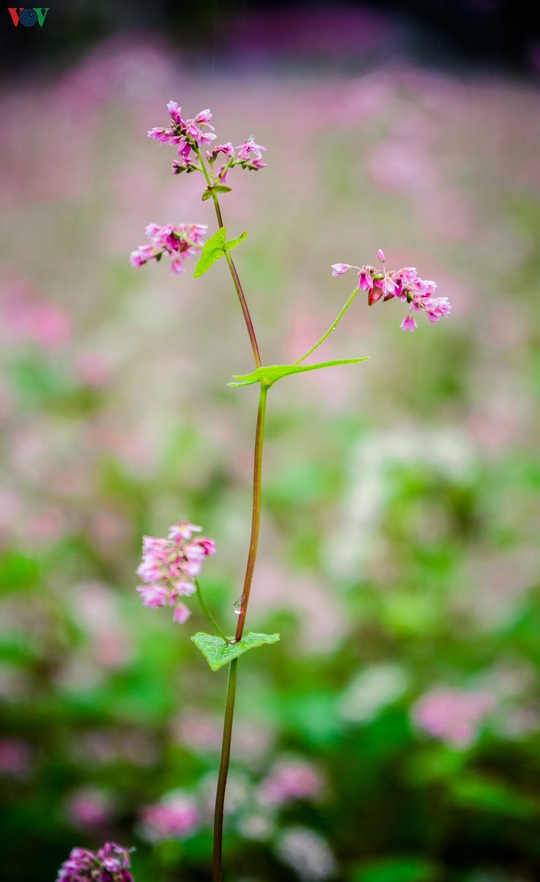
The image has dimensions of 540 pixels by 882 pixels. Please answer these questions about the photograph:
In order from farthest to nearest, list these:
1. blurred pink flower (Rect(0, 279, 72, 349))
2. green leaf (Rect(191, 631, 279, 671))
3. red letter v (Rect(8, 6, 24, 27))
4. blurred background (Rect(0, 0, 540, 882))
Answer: blurred pink flower (Rect(0, 279, 72, 349))
blurred background (Rect(0, 0, 540, 882))
red letter v (Rect(8, 6, 24, 27))
green leaf (Rect(191, 631, 279, 671))

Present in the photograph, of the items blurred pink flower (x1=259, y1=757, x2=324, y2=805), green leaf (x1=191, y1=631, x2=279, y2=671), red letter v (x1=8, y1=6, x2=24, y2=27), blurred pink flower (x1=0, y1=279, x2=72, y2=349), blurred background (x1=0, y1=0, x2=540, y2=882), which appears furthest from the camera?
blurred pink flower (x1=0, y1=279, x2=72, y2=349)

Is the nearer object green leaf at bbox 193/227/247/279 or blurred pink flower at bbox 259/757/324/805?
green leaf at bbox 193/227/247/279

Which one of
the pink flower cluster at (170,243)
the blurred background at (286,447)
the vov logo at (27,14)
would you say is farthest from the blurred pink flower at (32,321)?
the pink flower cluster at (170,243)

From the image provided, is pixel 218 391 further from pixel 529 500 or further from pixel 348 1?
pixel 348 1

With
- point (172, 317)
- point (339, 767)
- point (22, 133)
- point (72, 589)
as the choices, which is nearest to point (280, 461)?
point (172, 317)

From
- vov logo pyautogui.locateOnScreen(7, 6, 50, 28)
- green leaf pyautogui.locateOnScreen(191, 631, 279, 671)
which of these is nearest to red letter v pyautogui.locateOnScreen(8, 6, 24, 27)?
Answer: vov logo pyautogui.locateOnScreen(7, 6, 50, 28)

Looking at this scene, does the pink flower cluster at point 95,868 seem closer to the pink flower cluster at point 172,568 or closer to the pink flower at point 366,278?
the pink flower cluster at point 172,568

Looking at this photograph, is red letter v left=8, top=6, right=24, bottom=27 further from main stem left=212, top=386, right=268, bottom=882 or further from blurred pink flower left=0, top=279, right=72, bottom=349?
A: blurred pink flower left=0, top=279, right=72, bottom=349
